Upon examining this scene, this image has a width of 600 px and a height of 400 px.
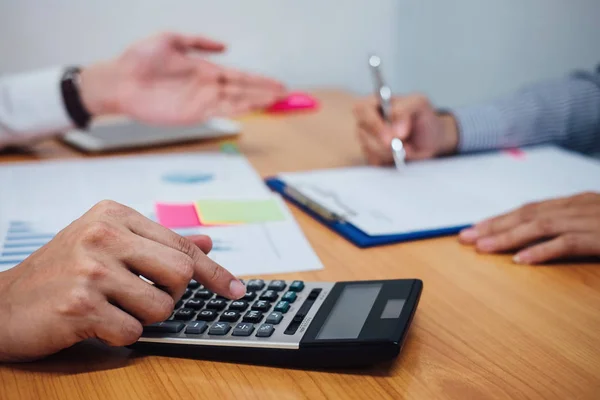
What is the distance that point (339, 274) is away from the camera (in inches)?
27.7

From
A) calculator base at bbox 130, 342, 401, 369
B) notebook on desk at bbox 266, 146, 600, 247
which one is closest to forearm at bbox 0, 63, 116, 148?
notebook on desk at bbox 266, 146, 600, 247

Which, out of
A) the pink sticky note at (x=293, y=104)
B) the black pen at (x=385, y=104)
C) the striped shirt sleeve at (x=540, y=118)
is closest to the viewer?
the black pen at (x=385, y=104)

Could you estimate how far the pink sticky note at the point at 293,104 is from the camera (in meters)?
1.49

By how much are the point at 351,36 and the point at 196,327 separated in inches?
54.4

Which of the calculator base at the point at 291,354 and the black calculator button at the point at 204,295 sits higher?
the black calculator button at the point at 204,295

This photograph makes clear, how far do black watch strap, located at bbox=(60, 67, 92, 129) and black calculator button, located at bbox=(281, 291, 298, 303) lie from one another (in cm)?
71

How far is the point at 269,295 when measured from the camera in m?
0.59

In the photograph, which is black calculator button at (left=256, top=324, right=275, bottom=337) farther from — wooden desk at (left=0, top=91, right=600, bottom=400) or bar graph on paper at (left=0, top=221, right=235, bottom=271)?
bar graph on paper at (left=0, top=221, right=235, bottom=271)

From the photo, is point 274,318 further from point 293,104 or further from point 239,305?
point 293,104

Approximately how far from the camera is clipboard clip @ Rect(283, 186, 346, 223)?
0.83 m

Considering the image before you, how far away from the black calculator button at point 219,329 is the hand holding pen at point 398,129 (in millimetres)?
560

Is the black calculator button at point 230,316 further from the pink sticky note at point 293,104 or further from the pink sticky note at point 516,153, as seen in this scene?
the pink sticky note at point 293,104

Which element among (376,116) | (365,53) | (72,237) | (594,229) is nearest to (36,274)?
(72,237)

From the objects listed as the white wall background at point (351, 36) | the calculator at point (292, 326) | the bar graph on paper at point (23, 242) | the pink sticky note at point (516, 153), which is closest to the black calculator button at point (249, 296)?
the calculator at point (292, 326)
